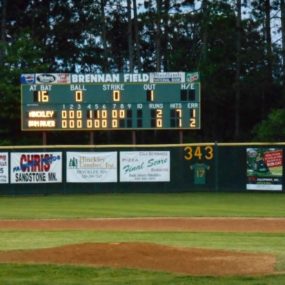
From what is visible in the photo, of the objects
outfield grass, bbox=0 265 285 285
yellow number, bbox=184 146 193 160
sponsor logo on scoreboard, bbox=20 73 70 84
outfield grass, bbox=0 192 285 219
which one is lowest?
outfield grass, bbox=0 192 285 219

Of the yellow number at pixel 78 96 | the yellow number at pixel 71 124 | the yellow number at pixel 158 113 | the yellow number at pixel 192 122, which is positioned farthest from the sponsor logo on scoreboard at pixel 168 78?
the yellow number at pixel 71 124

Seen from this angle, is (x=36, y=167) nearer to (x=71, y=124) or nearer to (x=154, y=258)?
(x=71, y=124)

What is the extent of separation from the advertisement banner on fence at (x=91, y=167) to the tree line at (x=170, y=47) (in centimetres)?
989

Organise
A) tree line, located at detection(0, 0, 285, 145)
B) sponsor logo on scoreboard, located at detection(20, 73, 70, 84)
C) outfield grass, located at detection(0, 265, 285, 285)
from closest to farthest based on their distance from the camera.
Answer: outfield grass, located at detection(0, 265, 285, 285), sponsor logo on scoreboard, located at detection(20, 73, 70, 84), tree line, located at detection(0, 0, 285, 145)

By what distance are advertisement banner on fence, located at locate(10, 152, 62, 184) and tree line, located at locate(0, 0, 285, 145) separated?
9863 millimetres

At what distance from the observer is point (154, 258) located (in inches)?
390

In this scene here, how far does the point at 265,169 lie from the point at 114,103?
611 centimetres

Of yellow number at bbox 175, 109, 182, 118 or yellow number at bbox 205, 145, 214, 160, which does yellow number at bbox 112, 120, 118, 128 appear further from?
yellow number at bbox 205, 145, 214, 160

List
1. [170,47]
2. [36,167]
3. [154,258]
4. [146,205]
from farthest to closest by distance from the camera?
[170,47] < [36,167] < [146,205] < [154,258]

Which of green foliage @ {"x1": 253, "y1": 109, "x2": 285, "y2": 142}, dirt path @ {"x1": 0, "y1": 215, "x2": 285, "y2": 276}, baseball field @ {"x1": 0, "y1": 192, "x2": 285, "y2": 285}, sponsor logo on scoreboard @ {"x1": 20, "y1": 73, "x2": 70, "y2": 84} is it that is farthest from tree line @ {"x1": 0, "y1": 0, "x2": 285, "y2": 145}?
dirt path @ {"x1": 0, "y1": 215, "x2": 285, "y2": 276}

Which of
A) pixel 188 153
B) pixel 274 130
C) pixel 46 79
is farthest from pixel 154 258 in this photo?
pixel 274 130

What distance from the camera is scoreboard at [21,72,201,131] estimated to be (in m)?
28.6

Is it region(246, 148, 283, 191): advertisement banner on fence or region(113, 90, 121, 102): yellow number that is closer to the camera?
region(246, 148, 283, 191): advertisement banner on fence

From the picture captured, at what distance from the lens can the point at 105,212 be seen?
2078cm
